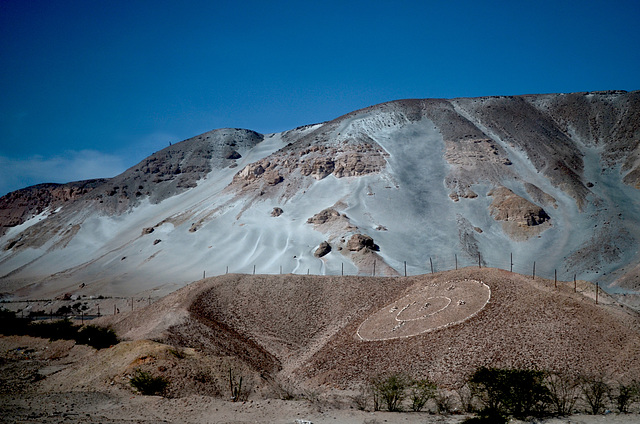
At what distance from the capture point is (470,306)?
1997cm

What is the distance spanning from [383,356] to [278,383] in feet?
14.3

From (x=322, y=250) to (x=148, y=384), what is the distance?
40.9m

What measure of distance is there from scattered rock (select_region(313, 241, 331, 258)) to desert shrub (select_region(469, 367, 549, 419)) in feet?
140

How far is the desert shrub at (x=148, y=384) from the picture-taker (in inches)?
576

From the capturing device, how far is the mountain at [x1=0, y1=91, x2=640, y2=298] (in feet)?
181

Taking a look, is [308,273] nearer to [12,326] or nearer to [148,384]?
[12,326]

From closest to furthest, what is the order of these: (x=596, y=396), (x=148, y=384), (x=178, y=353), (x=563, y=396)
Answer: (x=563, y=396)
(x=596, y=396)
(x=148, y=384)
(x=178, y=353)

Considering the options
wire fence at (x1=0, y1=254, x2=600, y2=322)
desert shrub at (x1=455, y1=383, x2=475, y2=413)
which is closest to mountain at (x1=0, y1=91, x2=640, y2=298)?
wire fence at (x1=0, y1=254, x2=600, y2=322)

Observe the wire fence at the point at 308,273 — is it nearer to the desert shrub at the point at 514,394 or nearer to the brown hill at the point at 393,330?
the brown hill at the point at 393,330

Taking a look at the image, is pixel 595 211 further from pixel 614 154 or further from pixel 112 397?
pixel 112 397

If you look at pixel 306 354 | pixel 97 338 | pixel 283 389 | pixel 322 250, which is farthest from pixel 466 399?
pixel 322 250

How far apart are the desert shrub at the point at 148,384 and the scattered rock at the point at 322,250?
40.1 meters

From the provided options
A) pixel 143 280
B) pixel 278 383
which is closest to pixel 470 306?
pixel 278 383

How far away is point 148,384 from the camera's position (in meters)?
14.7
